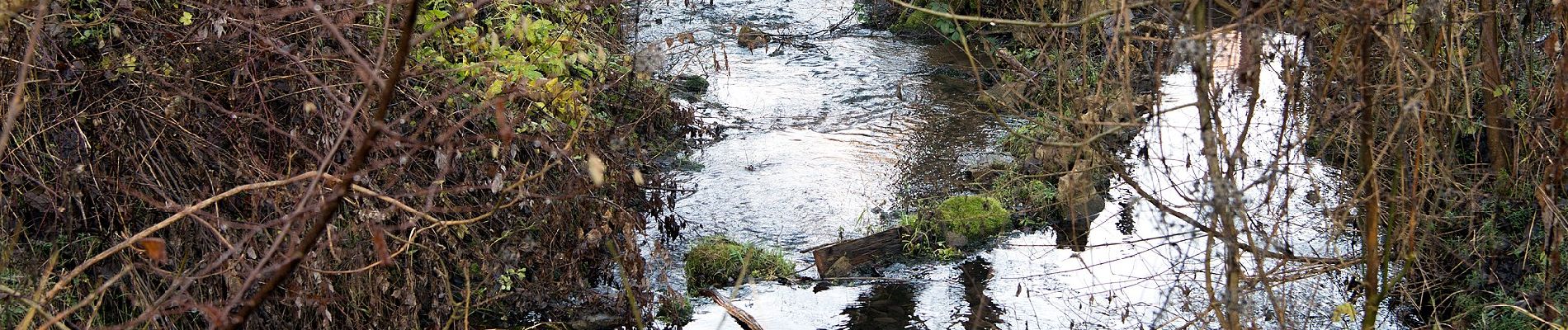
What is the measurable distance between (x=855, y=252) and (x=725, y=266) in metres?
0.77

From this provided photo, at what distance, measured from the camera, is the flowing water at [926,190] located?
5.39 m

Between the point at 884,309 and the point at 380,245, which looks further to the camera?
the point at 884,309

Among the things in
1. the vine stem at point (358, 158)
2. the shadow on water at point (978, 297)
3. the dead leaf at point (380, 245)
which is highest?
the vine stem at point (358, 158)

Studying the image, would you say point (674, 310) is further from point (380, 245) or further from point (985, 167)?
point (380, 245)

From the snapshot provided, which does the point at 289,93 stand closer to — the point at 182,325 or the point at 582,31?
the point at 182,325

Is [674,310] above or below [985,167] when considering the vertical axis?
below

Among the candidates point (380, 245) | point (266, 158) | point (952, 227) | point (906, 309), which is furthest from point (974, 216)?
point (380, 245)

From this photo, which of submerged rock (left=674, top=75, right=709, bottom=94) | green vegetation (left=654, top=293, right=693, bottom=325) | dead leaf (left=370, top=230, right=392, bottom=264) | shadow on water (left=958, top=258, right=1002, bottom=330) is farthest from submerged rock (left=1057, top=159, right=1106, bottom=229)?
dead leaf (left=370, top=230, right=392, bottom=264)

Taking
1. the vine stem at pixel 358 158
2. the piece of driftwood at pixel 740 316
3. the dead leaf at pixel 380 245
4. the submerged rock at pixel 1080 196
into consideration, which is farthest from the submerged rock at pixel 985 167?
the vine stem at pixel 358 158

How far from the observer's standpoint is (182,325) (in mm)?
4438

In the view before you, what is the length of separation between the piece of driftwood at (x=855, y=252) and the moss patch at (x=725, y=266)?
7.6 inches

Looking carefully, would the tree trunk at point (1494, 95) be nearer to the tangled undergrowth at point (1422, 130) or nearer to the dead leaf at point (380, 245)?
the tangled undergrowth at point (1422, 130)

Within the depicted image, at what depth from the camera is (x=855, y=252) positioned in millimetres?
6938

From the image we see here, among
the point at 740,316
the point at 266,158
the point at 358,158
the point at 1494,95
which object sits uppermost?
the point at 1494,95
